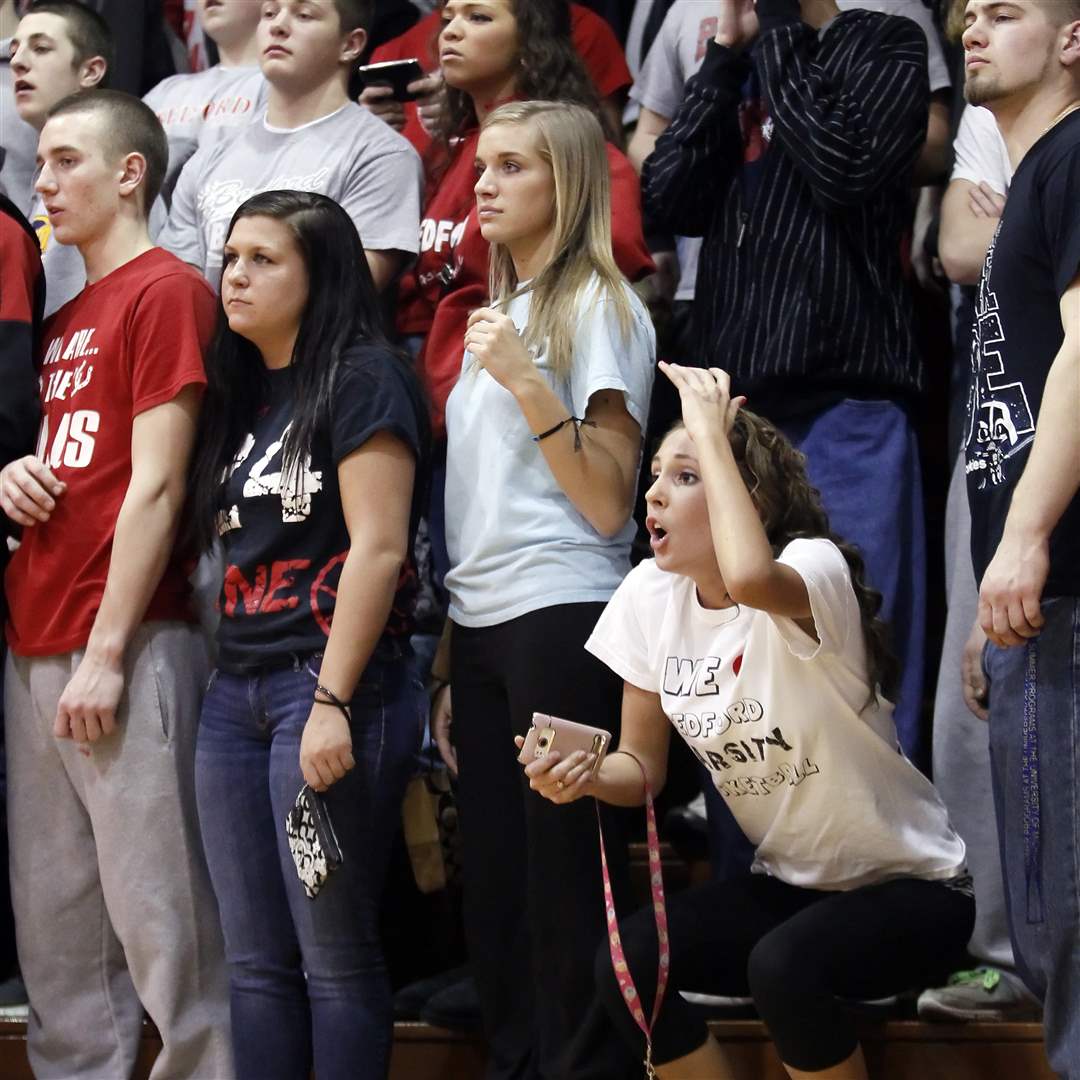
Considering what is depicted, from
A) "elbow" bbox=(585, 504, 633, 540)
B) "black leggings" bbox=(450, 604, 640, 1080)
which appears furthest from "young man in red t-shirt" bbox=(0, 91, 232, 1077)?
"elbow" bbox=(585, 504, 633, 540)

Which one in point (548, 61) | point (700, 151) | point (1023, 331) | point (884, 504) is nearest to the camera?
point (1023, 331)

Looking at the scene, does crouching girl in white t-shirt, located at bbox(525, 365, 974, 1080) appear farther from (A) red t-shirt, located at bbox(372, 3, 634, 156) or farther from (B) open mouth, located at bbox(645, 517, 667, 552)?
(A) red t-shirt, located at bbox(372, 3, 634, 156)

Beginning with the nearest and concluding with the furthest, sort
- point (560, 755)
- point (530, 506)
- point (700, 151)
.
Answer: point (560, 755), point (530, 506), point (700, 151)

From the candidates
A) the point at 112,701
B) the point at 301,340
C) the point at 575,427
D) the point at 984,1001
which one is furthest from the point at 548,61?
the point at 984,1001

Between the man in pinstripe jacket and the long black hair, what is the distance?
664mm

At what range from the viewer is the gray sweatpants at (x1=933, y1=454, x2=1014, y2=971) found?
295 cm

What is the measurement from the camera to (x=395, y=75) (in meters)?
3.70

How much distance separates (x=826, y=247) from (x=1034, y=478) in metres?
1.17

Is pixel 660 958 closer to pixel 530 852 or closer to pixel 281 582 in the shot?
pixel 530 852

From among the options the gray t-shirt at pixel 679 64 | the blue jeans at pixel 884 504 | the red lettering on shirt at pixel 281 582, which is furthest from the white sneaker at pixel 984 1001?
the gray t-shirt at pixel 679 64

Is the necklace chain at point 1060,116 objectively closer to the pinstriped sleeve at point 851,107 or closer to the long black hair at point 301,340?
the pinstriped sleeve at point 851,107

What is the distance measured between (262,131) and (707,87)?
993mm

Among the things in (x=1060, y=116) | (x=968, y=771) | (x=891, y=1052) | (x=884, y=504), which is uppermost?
(x=1060, y=116)

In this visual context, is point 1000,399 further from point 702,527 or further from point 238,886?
point 238,886
